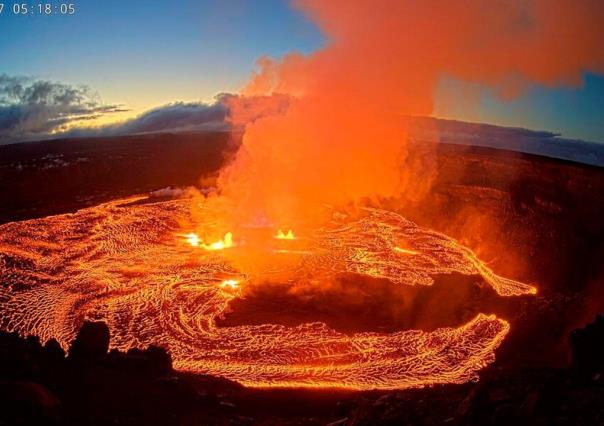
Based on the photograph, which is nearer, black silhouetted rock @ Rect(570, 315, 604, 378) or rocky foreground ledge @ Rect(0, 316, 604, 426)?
rocky foreground ledge @ Rect(0, 316, 604, 426)

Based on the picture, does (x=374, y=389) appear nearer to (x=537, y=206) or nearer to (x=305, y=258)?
(x=305, y=258)

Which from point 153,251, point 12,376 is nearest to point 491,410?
point 12,376

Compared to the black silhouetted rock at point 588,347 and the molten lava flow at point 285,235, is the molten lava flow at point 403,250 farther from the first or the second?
the black silhouetted rock at point 588,347

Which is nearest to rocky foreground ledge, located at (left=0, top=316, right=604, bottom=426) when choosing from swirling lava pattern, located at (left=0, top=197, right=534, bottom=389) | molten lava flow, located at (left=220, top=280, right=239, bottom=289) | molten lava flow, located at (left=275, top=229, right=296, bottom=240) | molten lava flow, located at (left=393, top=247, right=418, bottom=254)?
swirling lava pattern, located at (left=0, top=197, right=534, bottom=389)

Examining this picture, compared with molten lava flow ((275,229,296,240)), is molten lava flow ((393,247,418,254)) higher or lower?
lower

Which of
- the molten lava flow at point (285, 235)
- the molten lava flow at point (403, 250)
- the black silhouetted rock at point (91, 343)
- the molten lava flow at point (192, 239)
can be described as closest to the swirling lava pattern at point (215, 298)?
the molten lava flow at point (403, 250)

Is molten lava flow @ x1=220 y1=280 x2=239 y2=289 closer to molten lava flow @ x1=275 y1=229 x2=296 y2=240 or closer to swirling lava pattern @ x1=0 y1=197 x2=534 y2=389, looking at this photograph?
swirling lava pattern @ x1=0 y1=197 x2=534 y2=389

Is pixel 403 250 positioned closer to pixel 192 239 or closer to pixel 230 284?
pixel 230 284

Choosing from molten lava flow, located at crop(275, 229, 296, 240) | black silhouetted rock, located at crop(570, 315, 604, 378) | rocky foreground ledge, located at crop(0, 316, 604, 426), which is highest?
molten lava flow, located at crop(275, 229, 296, 240)
